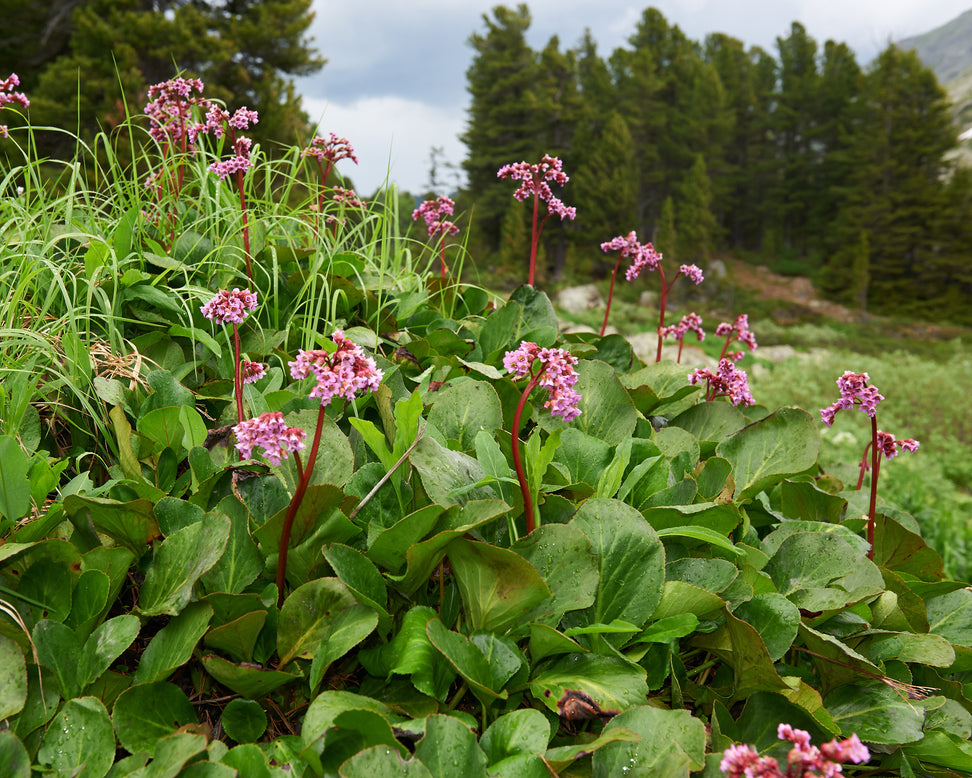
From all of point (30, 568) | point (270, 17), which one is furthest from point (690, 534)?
point (270, 17)

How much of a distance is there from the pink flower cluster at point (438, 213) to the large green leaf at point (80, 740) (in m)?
2.01

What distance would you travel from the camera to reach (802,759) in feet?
2.38

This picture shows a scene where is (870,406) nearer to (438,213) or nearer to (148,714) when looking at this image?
(148,714)

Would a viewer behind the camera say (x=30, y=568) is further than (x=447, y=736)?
Yes

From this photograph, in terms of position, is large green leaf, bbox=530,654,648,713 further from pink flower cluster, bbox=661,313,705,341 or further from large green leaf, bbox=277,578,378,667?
pink flower cluster, bbox=661,313,705,341

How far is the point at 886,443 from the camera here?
158 centimetres

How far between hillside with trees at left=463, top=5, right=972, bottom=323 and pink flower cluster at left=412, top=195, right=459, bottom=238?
27318 mm

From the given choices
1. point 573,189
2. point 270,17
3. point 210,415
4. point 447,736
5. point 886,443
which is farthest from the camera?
point 573,189

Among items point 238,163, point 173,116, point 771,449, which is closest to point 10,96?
point 173,116

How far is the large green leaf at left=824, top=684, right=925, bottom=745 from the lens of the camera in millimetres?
1093

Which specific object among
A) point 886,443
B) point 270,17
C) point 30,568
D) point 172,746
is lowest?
point 172,746

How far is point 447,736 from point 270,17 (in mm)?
21980

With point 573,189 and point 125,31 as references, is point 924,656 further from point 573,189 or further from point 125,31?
point 573,189

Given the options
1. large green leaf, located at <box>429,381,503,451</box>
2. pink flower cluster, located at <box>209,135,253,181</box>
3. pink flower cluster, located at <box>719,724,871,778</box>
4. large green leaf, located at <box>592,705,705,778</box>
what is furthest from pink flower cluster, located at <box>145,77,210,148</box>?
pink flower cluster, located at <box>719,724,871,778</box>
